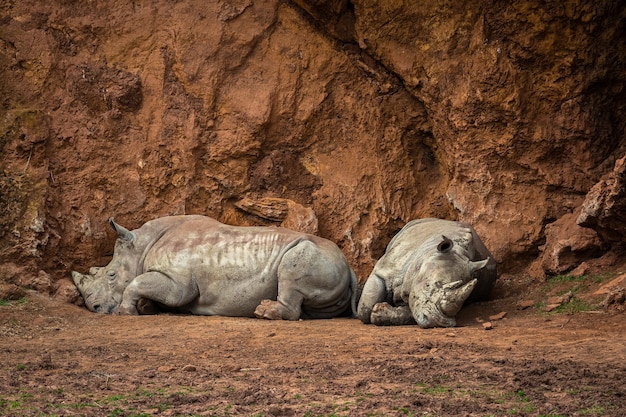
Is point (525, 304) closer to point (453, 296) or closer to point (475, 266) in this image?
point (475, 266)

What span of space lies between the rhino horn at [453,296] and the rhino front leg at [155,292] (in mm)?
3037

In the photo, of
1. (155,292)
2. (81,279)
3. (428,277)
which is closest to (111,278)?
(81,279)

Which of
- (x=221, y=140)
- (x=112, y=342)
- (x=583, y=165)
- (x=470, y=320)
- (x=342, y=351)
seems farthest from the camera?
(x=221, y=140)

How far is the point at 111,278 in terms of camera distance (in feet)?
38.0

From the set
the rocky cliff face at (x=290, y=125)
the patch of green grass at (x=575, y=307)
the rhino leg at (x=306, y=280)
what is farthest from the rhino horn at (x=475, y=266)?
the rocky cliff face at (x=290, y=125)

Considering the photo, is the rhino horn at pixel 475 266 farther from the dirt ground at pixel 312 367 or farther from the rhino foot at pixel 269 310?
the rhino foot at pixel 269 310

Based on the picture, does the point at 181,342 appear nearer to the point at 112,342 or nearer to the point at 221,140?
the point at 112,342

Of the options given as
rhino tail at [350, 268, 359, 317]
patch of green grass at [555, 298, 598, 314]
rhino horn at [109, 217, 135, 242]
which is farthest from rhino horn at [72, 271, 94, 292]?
patch of green grass at [555, 298, 598, 314]

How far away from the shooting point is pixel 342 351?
26.9ft

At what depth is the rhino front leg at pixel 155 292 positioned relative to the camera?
36.2 feet

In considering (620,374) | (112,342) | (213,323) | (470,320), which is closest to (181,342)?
(112,342)

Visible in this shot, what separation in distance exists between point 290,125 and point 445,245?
3.51 meters

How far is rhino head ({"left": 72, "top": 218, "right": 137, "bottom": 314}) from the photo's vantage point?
37.5ft

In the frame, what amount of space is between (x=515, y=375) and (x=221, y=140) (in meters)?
6.48
